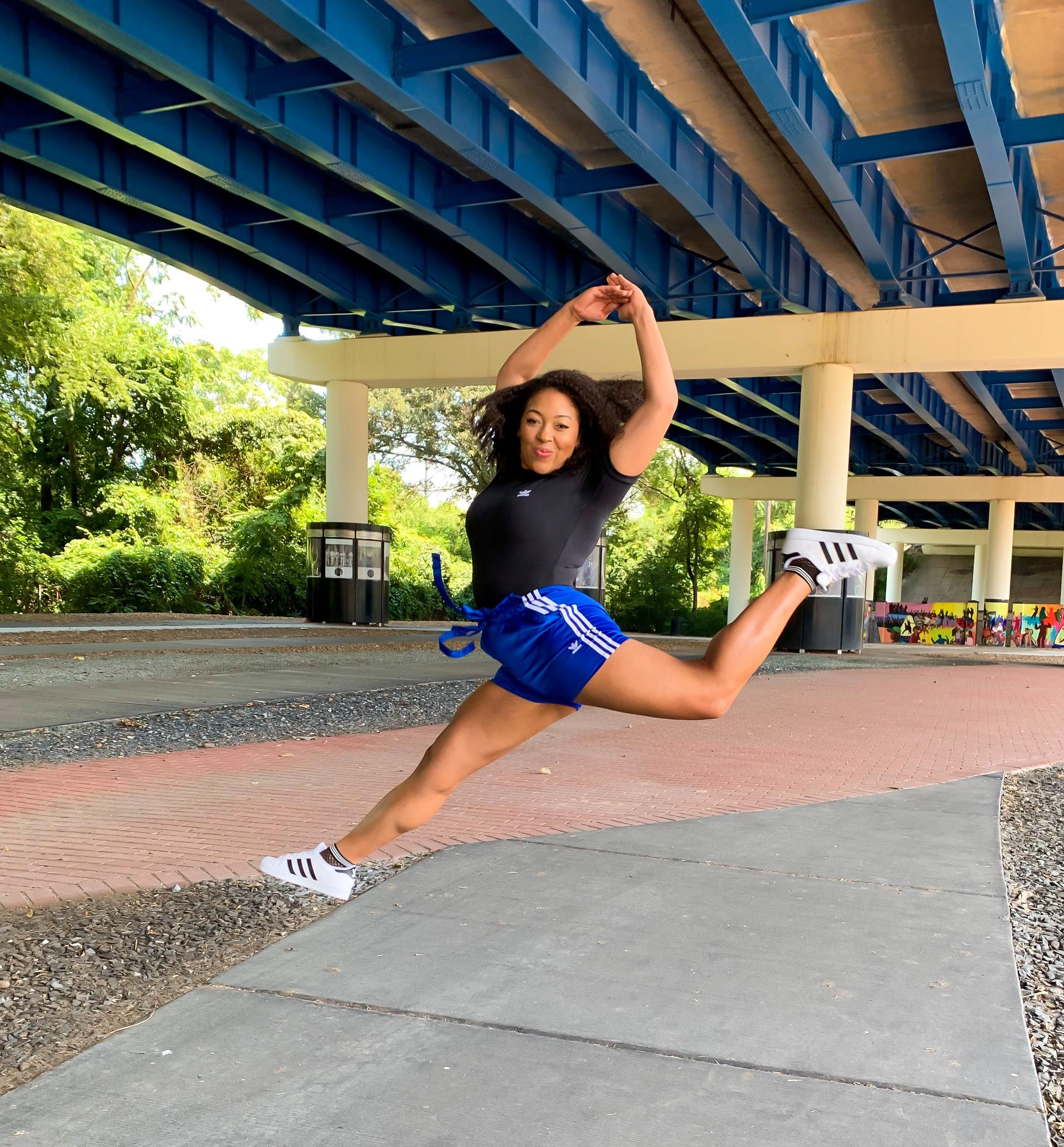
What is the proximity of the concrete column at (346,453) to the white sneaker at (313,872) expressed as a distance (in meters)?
22.9

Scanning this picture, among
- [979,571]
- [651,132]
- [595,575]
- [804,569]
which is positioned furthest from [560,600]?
[979,571]

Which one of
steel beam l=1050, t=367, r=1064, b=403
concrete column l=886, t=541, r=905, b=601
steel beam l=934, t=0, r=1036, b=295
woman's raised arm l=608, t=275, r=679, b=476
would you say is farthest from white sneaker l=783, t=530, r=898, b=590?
concrete column l=886, t=541, r=905, b=601

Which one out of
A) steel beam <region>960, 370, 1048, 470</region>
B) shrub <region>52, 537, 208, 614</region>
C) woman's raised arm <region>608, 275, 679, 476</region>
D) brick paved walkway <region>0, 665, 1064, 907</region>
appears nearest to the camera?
woman's raised arm <region>608, 275, 679, 476</region>

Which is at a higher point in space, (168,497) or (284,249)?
(284,249)

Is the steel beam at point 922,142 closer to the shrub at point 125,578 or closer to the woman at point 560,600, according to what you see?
the woman at point 560,600

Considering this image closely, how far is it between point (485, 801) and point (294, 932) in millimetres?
2304

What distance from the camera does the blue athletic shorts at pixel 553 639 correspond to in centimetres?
328

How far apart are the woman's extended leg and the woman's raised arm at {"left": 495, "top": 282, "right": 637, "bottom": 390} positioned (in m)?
1.08

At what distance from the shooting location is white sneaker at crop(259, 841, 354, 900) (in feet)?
12.3

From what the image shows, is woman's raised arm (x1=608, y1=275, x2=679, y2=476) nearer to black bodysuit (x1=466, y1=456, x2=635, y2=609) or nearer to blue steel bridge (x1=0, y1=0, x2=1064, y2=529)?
black bodysuit (x1=466, y1=456, x2=635, y2=609)

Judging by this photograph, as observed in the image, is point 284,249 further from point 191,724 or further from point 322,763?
point 322,763

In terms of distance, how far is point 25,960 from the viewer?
140 inches

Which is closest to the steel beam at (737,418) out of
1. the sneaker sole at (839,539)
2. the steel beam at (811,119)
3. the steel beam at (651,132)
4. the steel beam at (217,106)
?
the steel beam at (651,132)

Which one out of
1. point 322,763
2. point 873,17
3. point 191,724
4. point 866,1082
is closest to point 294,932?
point 866,1082
